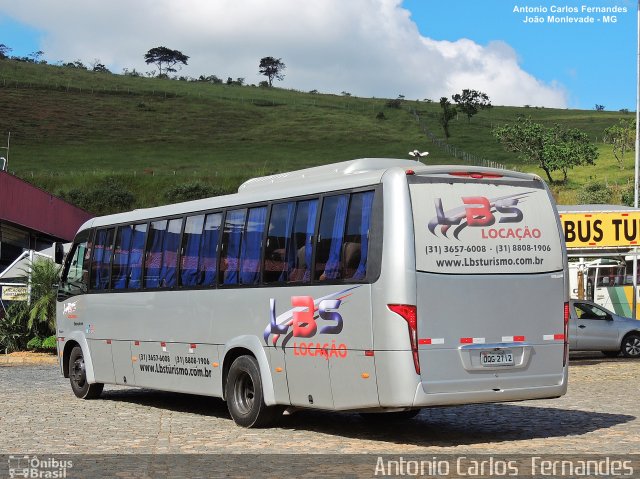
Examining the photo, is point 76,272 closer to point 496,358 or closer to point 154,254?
point 154,254

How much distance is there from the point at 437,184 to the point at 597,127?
461 feet

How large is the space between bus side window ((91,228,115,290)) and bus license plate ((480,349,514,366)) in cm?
773

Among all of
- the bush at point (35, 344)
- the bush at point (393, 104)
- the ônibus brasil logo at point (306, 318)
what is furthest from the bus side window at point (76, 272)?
the bush at point (393, 104)

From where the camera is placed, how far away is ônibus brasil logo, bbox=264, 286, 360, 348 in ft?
37.8

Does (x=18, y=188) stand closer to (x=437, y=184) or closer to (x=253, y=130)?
(x=437, y=184)

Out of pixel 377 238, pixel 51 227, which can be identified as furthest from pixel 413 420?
pixel 51 227

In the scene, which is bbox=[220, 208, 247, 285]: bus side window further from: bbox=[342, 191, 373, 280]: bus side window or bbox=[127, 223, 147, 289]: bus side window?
bbox=[127, 223, 147, 289]: bus side window

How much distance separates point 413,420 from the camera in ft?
46.3

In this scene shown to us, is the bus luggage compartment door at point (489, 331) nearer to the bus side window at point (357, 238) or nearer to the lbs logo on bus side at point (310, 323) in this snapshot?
the bus side window at point (357, 238)

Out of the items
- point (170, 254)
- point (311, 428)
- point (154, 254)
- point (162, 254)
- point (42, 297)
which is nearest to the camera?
point (311, 428)

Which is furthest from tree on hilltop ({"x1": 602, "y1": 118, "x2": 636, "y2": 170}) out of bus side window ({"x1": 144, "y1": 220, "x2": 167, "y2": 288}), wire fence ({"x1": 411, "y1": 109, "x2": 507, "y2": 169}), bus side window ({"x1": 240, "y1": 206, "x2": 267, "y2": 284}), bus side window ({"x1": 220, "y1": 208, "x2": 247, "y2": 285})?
bus side window ({"x1": 240, "y1": 206, "x2": 267, "y2": 284})

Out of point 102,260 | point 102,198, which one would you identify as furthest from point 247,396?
point 102,198

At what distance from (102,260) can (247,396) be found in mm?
5108

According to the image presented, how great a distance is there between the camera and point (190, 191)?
86062 millimetres
